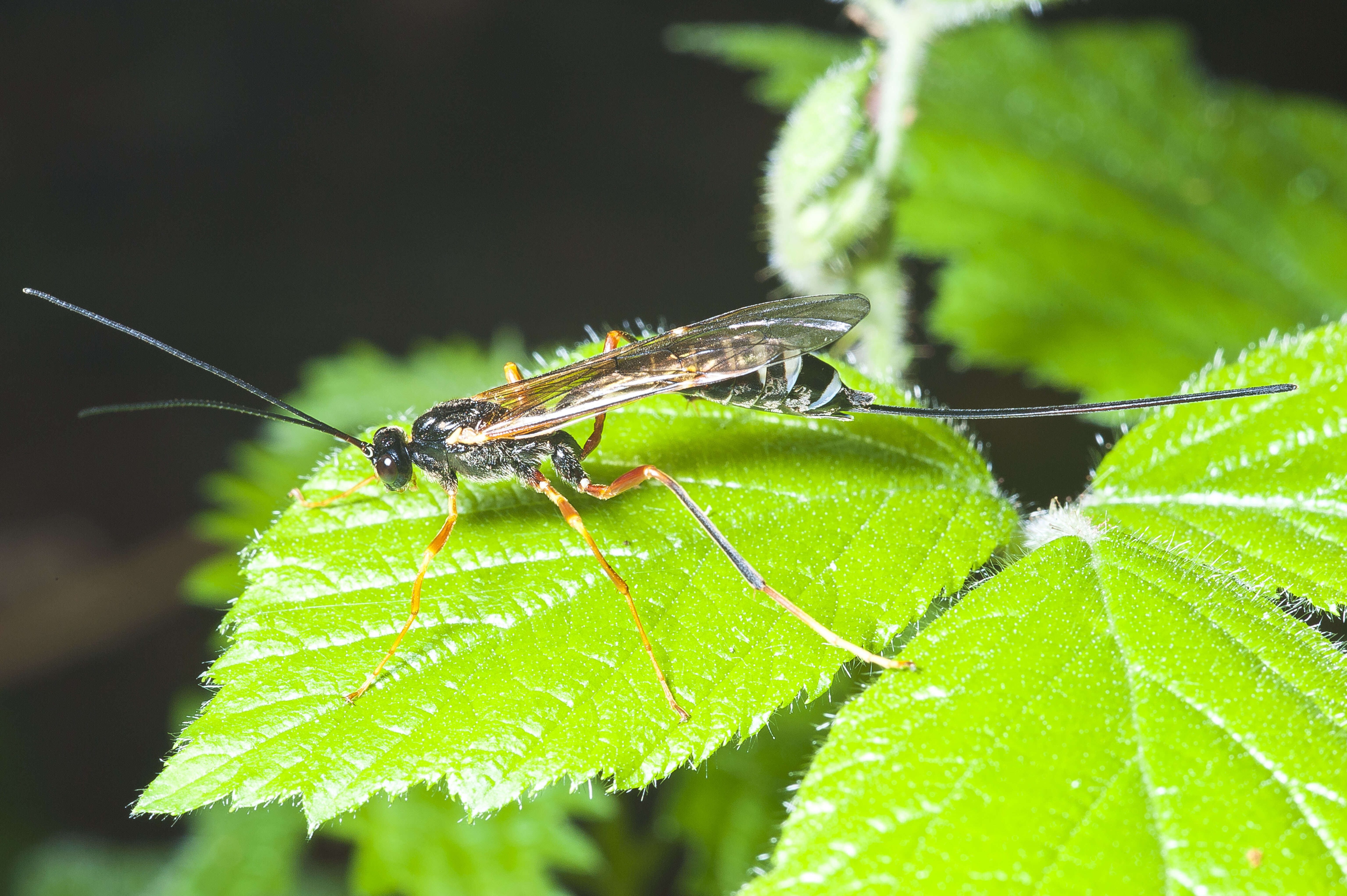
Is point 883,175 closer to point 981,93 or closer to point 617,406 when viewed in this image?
point 617,406

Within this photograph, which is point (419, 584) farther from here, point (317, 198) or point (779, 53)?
point (317, 198)

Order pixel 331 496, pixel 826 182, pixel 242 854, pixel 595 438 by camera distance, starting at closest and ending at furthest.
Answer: pixel 331 496, pixel 595 438, pixel 826 182, pixel 242 854

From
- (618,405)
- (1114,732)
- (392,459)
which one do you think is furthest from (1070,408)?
(392,459)

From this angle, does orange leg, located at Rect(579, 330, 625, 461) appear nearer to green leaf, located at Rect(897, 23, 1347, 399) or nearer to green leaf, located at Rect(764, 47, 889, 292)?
green leaf, located at Rect(764, 47, 889, 292)

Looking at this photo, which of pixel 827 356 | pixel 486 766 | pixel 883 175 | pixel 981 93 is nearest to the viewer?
pixel 486 766

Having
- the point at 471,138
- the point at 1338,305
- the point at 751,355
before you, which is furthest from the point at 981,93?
the point at 471,138

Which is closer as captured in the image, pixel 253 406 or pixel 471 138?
pixel 253 406

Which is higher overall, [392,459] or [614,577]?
[392,459]

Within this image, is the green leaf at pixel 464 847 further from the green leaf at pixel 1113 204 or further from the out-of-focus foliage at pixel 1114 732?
the green leaf at pixel 1113 204
